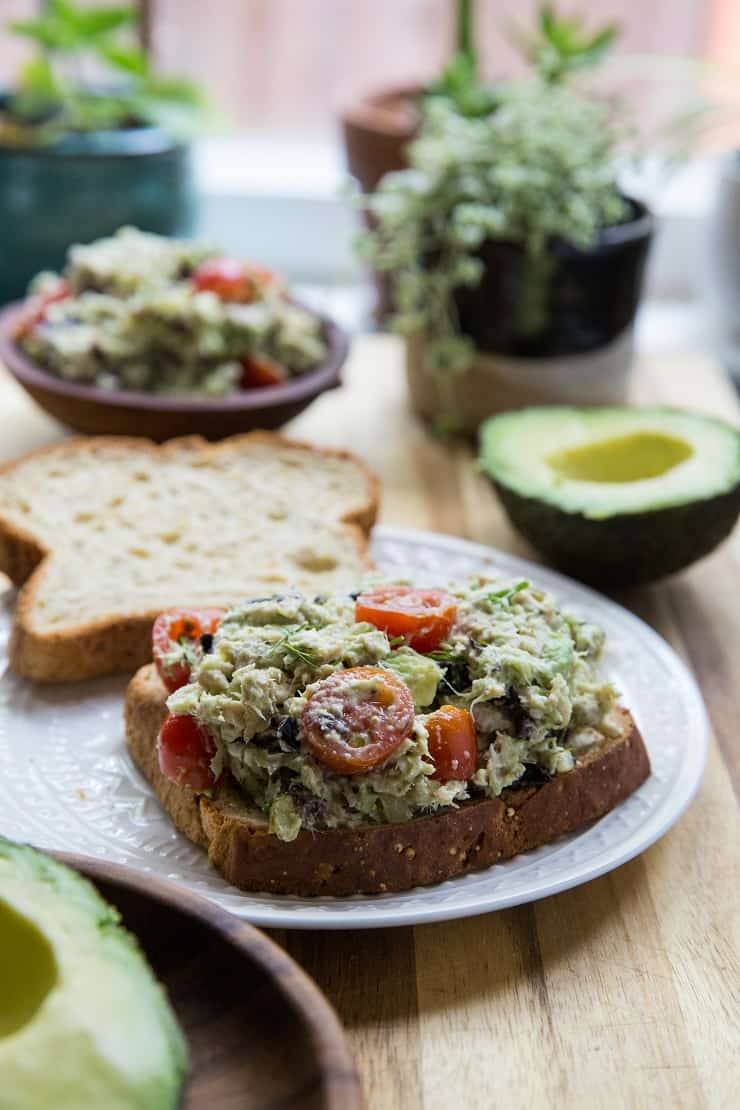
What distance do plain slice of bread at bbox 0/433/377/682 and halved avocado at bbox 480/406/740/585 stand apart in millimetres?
318

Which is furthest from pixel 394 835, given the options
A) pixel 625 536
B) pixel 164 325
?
pixel 164 325

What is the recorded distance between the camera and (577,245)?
2934mm

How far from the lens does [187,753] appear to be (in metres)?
1.67

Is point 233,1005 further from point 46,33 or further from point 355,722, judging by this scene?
point 46,33

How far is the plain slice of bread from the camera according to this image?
2.18 meters

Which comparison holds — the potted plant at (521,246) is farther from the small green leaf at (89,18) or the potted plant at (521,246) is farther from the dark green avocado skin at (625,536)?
the small green leaf at (89,18)

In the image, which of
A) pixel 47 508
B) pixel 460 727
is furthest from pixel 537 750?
pixel 47 508

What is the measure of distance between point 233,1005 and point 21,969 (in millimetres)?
220

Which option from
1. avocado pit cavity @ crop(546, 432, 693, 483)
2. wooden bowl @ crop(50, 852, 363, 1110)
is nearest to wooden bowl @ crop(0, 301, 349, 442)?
avocado pit cavity @ crop(546, 432, 693, 483)

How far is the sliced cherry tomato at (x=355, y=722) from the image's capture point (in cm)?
157

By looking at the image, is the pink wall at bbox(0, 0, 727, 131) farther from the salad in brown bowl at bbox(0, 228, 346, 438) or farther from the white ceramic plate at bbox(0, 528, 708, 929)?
the white ceramic plate at bbox(0, 528, 708, 929)

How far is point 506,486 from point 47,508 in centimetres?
86

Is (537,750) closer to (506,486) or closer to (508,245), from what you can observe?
(506,486)

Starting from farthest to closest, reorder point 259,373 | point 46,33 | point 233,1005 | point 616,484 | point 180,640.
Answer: point 46,33
point 259,373
point 616,484
point 180,640
point 233,1005
